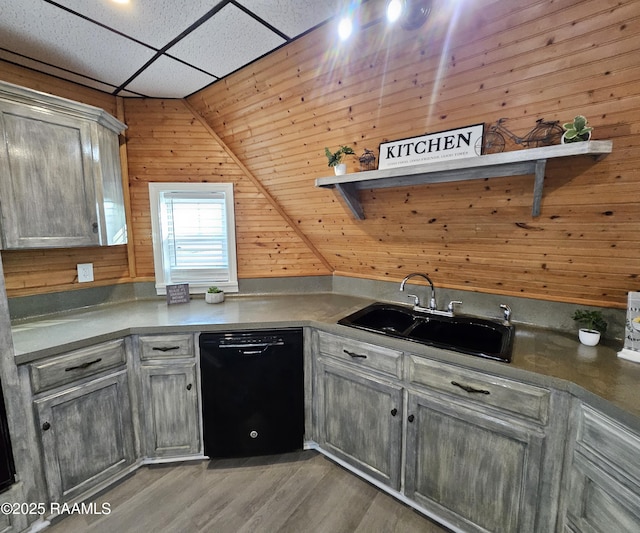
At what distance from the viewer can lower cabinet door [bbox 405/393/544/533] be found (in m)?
1.36

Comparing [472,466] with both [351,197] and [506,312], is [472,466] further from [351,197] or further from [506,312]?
[351,197]

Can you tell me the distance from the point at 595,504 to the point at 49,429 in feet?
8.28

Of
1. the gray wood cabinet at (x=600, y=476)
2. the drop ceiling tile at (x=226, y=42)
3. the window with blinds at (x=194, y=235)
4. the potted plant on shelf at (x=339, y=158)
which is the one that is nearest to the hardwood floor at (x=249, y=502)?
the gray wood cabinet at (x=600, y=476)

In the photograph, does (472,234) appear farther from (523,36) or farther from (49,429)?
(49,429)

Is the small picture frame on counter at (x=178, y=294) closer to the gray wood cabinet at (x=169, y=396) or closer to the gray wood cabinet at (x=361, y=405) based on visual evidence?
the gray wood cabinet at (x=169, y=396)

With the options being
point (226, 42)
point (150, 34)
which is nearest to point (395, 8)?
point (226, 42)

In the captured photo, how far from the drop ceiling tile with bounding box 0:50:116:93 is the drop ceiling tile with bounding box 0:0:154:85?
70 mm

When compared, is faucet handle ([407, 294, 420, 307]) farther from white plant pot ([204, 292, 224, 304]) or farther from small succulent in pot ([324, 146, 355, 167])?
white plant pot ([204, 292, 224, 304])


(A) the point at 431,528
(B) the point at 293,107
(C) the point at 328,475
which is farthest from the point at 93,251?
(A) the point at 431,528

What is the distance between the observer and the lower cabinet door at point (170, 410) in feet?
6.55

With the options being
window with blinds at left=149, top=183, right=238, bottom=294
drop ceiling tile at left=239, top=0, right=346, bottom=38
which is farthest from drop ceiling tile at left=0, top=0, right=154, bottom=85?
window with blinds at left=149, top=183, right=238, bottom=294

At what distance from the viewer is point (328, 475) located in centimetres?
201

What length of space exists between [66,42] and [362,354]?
2.40m

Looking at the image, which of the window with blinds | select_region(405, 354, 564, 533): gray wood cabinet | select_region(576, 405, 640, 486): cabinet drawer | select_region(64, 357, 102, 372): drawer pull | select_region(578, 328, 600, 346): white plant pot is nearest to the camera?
select_region(576, 405, 640, 486): cabinet drawer
